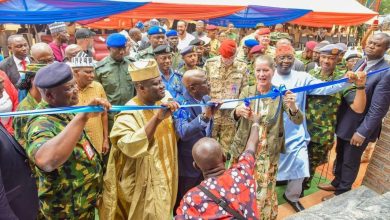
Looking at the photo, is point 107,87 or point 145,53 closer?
point 107,87

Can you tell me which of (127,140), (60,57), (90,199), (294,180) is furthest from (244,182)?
(60,57)

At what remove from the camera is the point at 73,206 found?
2301mm

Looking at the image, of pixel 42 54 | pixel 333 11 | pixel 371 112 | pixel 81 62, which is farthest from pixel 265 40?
pixel 42 54

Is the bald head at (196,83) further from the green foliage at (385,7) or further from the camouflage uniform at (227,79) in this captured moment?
the green foliage at (385,7)

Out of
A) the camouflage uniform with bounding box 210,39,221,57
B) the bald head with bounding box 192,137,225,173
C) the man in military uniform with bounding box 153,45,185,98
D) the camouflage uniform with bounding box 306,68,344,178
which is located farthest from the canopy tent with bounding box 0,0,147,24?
the bald head with bounding box 192,137,225,173

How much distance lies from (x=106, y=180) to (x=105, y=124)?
139 centimetres

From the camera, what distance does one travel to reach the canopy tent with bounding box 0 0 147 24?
566 cm

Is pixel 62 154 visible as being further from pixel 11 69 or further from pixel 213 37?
pixel 213 37

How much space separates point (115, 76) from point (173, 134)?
5.82 feet

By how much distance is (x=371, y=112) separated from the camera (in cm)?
364

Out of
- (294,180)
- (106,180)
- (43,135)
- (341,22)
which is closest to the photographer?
(43,135)

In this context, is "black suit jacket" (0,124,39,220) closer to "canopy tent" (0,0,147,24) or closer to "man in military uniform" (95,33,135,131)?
"man in military uniform" (95,33,135,131)

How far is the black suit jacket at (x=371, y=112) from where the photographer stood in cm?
355

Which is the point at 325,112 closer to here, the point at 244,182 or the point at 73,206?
the point at 244,182
